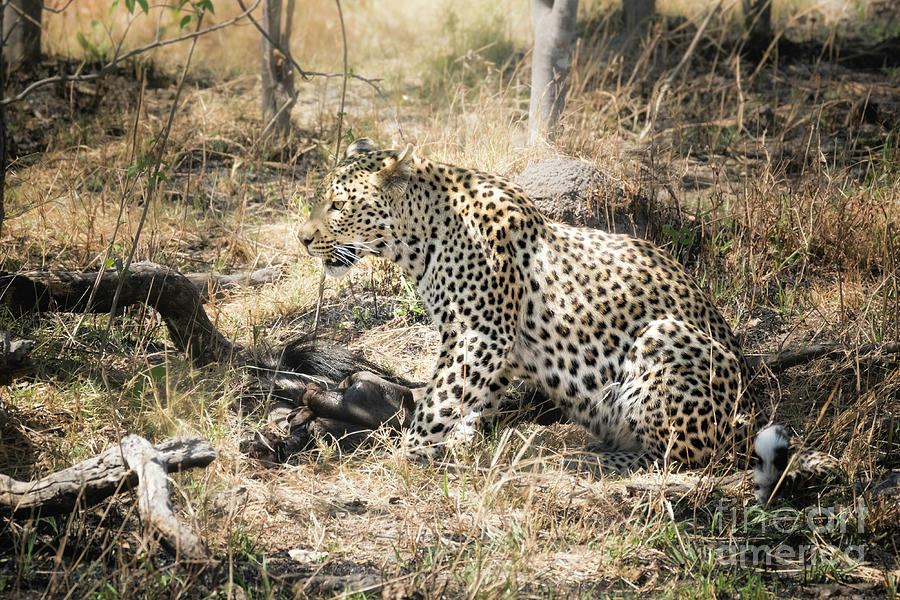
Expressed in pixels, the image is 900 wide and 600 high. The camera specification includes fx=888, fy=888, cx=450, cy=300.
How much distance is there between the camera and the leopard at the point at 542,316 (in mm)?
5098

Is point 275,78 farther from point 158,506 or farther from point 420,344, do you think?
point 158,506

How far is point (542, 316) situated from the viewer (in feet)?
17.5

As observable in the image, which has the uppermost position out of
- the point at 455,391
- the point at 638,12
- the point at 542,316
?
the point at 638,12

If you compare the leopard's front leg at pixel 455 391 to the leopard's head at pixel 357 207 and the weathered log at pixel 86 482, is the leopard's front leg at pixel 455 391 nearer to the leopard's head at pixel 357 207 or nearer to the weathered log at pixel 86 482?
the leopard's head at pixel 357 207

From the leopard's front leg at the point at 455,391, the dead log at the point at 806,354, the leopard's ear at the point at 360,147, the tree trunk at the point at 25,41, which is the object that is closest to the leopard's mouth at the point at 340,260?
the leopard's ear at the point at 360,147

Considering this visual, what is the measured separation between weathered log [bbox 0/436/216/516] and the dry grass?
0.14 meters

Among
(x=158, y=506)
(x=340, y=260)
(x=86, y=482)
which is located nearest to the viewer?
(x=158, y=506)

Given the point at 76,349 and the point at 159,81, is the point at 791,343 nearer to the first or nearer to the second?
the point at 76,349

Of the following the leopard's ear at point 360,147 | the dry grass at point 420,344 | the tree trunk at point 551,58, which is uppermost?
the tree trunk at point 551,58

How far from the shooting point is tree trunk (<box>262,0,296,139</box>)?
10188 mm

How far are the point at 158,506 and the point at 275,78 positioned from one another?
754cm

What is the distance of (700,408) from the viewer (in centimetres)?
501

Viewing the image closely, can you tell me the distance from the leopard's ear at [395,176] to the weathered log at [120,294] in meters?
1.54

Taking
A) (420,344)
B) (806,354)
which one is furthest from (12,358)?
(806,354)
